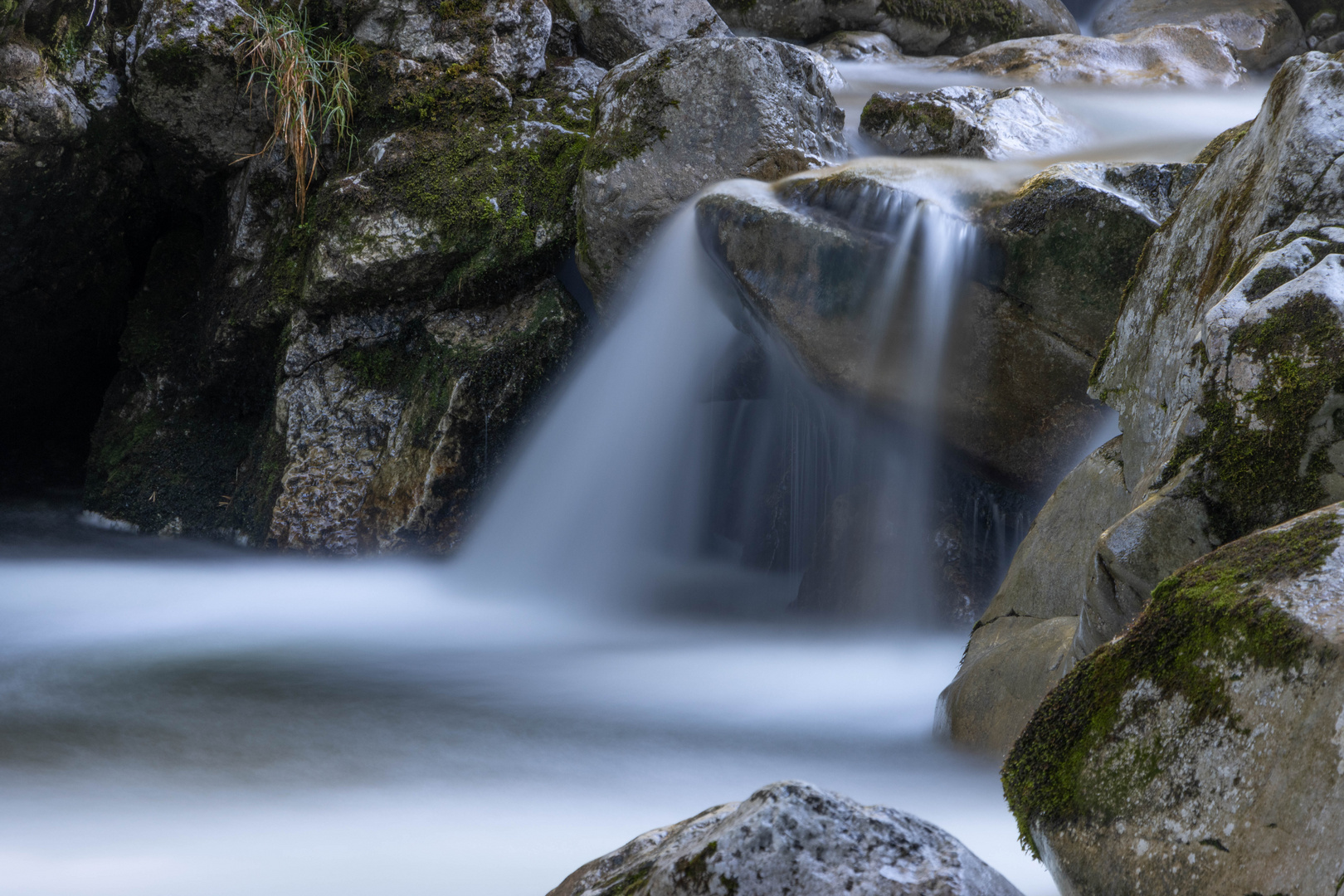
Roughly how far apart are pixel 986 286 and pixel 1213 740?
3.40 m

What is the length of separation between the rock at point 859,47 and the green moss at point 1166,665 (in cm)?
837

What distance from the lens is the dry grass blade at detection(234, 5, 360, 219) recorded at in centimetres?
622

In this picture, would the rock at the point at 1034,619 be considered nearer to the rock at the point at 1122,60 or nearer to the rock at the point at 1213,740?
the rock at the point at 1213,740

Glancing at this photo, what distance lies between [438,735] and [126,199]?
5.44 m

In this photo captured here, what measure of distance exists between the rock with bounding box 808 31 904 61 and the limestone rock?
7.08m

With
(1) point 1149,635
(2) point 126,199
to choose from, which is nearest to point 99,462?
(2) point 126,199

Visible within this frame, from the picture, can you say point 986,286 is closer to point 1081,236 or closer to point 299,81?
point 1081,236

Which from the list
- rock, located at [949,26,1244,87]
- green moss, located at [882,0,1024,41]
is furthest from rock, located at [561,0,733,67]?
green moss, located at [882,0,1024,41]

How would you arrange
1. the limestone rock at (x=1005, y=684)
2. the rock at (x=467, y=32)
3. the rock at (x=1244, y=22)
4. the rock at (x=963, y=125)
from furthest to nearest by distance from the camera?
the rock at (x=1244, y=22)
the rock at (x=467, y=32)
the rock at (x=963, y=125)
the limestone rock at (x=1005, y=684)

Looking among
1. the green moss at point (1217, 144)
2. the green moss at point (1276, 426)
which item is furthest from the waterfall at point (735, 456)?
the green moss at point (1276, 426)

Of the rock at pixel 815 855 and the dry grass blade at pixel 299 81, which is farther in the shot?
the dry grass blade at pixel 299 81

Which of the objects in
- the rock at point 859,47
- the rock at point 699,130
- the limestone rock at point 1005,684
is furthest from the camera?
the rock at point 859,47

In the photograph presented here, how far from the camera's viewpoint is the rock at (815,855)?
54.1 inches

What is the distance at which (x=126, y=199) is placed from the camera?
710 centimetres
